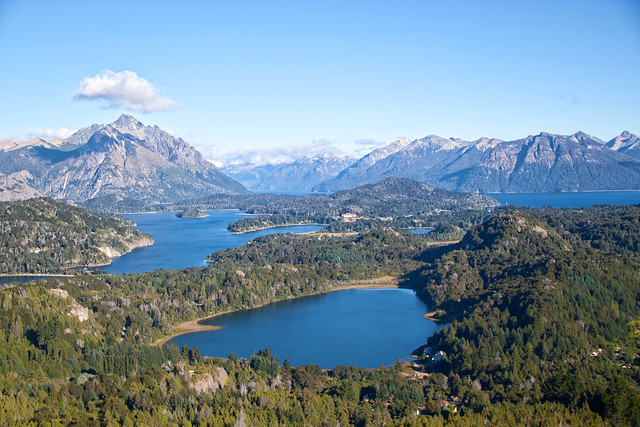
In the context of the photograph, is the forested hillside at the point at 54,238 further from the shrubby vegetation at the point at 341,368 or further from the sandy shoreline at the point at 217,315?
the sandy shoreline at the point at 217,315

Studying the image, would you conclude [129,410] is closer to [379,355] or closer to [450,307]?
[379,355]

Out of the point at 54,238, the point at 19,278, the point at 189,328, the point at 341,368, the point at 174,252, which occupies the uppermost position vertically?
the point at 54,238

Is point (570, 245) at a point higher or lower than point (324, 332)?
higher

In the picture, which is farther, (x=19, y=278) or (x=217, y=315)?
(x=19, y=278)

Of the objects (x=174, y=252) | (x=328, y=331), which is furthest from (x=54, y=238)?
(x=328, y=331)

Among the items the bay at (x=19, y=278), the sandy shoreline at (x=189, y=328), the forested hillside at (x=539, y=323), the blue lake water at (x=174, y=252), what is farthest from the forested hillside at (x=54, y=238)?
the forested hillside at (x=539, y=323)

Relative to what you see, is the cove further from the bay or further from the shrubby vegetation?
the bay

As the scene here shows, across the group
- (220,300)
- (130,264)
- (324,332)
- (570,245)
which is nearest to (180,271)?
(220,300)

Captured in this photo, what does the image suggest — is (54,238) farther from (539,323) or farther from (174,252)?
(539,323)
